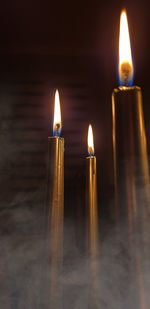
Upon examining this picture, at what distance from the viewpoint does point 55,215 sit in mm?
240

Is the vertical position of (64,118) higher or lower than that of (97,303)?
higher

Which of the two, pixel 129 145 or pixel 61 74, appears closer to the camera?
pixel 129 145

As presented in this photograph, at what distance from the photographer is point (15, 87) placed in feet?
2.93

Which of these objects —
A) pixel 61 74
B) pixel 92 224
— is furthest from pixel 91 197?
pixel 61 74

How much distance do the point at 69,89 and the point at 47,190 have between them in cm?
70

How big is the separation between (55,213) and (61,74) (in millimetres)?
737

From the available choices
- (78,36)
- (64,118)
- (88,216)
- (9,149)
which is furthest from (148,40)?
(88,216)

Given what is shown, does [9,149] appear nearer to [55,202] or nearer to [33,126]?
[33,126]

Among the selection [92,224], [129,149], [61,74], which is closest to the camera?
[129,149]

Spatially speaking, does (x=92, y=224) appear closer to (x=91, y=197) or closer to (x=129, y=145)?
(x=91, y=197)

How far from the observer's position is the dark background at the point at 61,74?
83 cm

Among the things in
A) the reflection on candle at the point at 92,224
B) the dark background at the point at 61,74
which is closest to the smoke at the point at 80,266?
the reflection on candle at the point at 92,224

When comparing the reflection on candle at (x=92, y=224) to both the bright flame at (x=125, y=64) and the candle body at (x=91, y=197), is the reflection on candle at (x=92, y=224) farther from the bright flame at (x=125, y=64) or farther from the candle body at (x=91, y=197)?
the bright flame at (x=125, y=64)

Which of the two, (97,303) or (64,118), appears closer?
(97,303)
